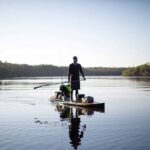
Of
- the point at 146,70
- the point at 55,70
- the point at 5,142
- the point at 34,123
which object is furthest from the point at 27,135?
the point at 55,70

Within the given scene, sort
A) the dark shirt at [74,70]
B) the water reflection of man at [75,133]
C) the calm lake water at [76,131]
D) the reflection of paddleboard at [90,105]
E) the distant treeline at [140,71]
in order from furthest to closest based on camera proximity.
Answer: the distant treeline at [140,71] < the dark shirt at [74,70] < the reflection of paddleboard at [90,105] < the water reflection of man at [75,133] < the calm lake water at [76,131]

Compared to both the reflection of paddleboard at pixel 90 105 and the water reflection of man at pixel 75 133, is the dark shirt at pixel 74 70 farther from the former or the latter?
the water reflection of man at pixel 75 133

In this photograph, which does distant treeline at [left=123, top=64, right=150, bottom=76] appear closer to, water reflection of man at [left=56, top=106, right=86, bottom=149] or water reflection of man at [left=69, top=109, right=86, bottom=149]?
water reflection of man at [left=56, top=106, right=86, bottom=149]

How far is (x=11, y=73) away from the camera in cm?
14562

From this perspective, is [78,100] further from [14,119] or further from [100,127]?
[100,127]

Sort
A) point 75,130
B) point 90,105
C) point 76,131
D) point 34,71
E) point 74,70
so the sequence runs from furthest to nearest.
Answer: point 34,71 → point 74,70 → point 90,105 → point 75,130 → point 76,131

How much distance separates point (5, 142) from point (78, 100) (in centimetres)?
1126

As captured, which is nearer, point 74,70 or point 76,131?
point 76,131

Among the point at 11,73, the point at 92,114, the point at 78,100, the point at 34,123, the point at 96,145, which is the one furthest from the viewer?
the point at 11,73

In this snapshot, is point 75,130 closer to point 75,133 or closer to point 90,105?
point 75,133

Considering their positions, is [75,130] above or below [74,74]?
below

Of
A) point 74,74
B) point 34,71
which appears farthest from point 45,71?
point 74,74

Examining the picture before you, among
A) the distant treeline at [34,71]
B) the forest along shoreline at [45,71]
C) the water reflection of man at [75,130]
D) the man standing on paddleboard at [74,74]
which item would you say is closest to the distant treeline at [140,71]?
the forest along shoreline at [45,71]

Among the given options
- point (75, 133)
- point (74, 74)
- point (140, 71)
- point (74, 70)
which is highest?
point (140, 71)
